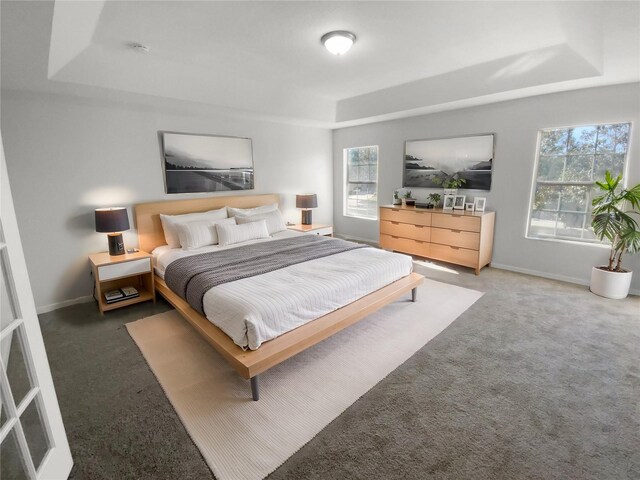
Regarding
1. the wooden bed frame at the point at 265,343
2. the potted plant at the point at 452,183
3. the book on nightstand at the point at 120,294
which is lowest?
the book on nightstand at the point at 120,294

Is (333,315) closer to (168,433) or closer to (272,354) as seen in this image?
(272,354)

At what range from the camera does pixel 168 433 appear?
1781 mm

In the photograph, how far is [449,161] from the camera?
4766 mm

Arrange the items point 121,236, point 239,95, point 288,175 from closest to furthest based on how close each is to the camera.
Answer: point 121,236 < point 239,95 < point 288,175

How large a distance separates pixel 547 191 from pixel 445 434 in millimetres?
3603

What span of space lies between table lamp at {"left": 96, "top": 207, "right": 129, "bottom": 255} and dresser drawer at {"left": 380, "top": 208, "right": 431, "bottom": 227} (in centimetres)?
368

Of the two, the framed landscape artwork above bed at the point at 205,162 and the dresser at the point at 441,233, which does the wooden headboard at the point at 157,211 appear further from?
the dresser at the point at 441,233

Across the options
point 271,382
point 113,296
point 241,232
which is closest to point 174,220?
point 241,232

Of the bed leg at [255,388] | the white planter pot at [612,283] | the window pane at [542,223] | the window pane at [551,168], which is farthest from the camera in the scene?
the window pane at [542,223]

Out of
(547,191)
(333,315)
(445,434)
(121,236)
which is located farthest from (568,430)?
(121,236)

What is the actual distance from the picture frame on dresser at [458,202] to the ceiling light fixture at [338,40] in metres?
2.76

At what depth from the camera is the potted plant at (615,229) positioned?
3236 mm

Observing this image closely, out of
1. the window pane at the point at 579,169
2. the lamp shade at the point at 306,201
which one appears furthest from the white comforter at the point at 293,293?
the window pane at the point at 579,169

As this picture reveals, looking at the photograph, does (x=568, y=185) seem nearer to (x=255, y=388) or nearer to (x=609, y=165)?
(x=609, y=165)
